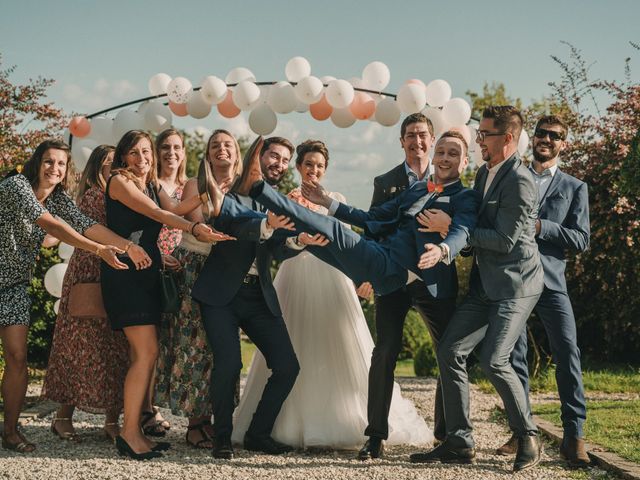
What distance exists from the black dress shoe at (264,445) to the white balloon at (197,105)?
4.97 m

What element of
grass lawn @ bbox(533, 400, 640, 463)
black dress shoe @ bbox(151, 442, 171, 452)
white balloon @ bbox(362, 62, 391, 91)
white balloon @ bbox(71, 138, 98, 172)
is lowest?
black dress shoe @ bbox(151, 442, 171, 452)

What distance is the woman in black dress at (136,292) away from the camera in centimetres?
489

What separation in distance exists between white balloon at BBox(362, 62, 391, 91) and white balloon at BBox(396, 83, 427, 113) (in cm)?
58

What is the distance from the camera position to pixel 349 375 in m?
5.40

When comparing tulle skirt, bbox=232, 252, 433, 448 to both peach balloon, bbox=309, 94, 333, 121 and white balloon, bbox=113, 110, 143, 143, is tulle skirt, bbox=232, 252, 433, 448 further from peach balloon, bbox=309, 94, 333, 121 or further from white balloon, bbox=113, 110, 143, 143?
white balloon, bbox=113, 110, 143, 143

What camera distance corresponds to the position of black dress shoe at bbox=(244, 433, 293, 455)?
16.6 ft

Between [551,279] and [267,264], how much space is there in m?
1.94

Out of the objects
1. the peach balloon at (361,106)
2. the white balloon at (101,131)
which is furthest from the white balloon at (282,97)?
the white balloon at (101,131)

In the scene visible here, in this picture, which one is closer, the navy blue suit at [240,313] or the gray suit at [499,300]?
the gray suit at [499,300]

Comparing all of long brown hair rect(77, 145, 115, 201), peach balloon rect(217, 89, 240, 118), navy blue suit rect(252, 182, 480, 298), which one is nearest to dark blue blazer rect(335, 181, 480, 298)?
navy blue suit rect(252, 182, 480, 298)

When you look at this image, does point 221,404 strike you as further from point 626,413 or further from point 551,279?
point 626,413

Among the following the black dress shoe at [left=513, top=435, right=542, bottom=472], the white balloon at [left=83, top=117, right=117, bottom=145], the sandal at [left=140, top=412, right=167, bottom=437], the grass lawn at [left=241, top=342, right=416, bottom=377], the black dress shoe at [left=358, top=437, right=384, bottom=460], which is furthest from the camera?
the grass lawn at [left=241, top=342, right=416, bottom=377]

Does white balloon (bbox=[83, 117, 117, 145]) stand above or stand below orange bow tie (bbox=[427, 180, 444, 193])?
above

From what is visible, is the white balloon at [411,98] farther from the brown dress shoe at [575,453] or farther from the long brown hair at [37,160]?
the brown dress shoe at [575,453]
